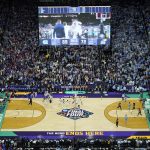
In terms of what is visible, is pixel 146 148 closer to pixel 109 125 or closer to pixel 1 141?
pixel 109 125

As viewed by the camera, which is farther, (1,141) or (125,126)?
(125,126)

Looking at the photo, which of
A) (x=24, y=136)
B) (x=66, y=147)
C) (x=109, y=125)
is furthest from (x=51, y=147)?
(x=109, y=125)

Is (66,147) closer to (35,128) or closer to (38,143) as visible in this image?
(38,143)

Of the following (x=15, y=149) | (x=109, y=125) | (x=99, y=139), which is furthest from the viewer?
(x=109, y=125)

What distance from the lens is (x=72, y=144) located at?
44188 millimetres

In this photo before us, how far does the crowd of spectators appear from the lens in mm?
43469

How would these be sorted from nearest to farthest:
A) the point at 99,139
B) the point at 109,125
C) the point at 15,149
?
1. the point at 15,149
2. the point at 99,139
3. the point at 109,125

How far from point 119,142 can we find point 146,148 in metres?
2.41

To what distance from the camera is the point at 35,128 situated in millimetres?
48844

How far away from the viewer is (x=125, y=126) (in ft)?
161

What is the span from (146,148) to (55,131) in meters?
8.82

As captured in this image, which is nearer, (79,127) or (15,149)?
(15,149)

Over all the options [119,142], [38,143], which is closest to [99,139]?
[119,142]

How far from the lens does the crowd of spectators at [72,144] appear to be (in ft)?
143
